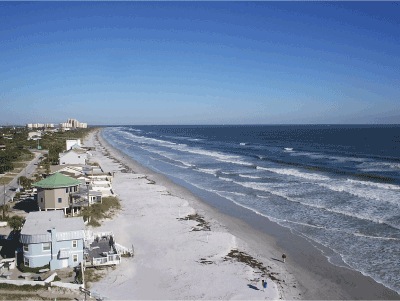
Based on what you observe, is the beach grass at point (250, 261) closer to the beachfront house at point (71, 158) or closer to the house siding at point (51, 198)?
the house siding at point (51, 198)

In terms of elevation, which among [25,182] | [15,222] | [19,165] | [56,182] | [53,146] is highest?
[53,146]

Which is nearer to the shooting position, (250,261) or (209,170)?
(250,261)

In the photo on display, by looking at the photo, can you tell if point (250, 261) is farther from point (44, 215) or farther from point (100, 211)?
point (100, 211)

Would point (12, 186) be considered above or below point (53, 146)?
below

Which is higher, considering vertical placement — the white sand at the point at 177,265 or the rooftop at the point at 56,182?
the rooftop at the point at 56,182

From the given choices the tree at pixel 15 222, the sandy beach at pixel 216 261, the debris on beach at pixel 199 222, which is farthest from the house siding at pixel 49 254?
the debris on beach at pixel 199 222

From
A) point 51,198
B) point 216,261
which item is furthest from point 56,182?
point 216,261

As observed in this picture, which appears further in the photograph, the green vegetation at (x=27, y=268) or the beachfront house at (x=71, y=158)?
the beachfront house at (x=71, y=158)
